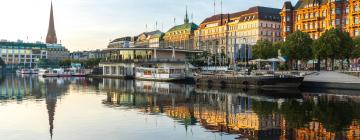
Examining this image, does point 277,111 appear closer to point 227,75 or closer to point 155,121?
point 155,121

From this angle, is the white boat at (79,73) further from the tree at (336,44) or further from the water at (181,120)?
the water at (181,120)

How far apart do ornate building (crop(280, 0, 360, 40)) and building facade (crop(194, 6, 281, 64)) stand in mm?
18906

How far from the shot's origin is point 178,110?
44.1 meters

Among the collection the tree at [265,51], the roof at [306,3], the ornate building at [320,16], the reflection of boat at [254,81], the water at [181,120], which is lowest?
the water at [181,120]

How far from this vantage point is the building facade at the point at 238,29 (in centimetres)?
15157

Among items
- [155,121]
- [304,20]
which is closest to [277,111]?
[155,121]

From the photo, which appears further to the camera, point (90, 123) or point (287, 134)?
point (90, 123)

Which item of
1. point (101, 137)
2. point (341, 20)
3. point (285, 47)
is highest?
point (341, 20)

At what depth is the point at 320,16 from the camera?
117 metres

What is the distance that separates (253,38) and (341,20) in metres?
46.0

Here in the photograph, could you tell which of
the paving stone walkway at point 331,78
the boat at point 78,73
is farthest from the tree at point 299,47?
the boat at point 78,73

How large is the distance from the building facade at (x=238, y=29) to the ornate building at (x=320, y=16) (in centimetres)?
1891

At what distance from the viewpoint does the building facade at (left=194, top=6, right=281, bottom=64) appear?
15157cm

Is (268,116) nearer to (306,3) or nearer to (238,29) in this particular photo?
(306,3)
